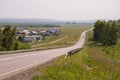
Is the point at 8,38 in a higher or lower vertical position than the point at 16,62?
lower

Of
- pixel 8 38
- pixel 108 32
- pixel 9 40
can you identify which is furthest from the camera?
pixel 108 32

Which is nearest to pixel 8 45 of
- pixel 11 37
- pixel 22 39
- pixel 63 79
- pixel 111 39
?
pixel 11 37

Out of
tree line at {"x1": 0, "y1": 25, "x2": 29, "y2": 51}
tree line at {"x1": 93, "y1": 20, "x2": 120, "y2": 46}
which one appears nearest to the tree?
tree line at {"x1": 0, "y1": 25, "x2": 29, "y2": 51}

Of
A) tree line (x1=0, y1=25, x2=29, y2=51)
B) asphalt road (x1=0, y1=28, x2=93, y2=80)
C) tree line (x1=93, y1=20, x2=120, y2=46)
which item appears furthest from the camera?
tree line (x1=93, y1=20, x2=120, y2=46)

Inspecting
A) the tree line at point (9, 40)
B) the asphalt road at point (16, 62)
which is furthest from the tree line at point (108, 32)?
the asphalt road at point (16, 62)

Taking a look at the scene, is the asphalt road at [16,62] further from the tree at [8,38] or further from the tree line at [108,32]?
the tree line at [108,32]

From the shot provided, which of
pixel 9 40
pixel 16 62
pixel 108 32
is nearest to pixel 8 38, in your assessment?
pixel 9 40

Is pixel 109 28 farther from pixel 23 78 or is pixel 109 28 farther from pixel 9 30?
pixel 23 78

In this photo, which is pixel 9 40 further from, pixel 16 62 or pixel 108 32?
pixel 16 62

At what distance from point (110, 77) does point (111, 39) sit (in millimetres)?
70467

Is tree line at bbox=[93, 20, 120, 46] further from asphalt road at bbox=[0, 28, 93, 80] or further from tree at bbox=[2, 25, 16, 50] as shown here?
asphalt road at bbox=[0, 28, 93, 80]

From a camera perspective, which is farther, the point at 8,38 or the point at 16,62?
the point at 8,38

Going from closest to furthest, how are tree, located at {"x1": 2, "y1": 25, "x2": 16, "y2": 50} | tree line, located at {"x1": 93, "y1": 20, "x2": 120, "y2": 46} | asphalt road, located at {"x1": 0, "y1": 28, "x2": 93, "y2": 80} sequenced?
1. asphalt road, located at {"x1": 0, "y1": 28, "x2": 93, "y2": 80}
2. tree, located at {"x1": 2, "y1": 25, "x2": 16, "y2": 50}
3. tree line, located at {"x1": 93, "y1": 20, "x2": 120, "y2": 46}

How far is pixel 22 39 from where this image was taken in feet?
426
